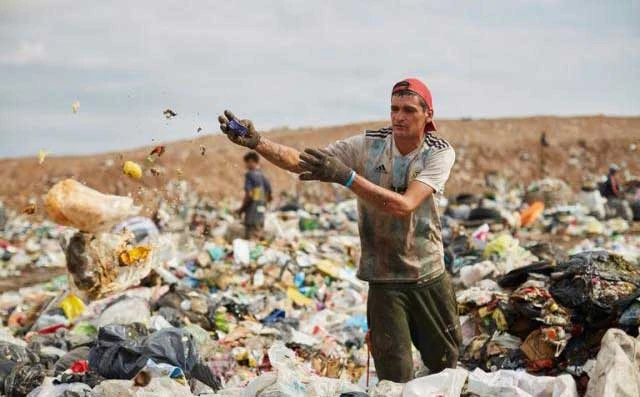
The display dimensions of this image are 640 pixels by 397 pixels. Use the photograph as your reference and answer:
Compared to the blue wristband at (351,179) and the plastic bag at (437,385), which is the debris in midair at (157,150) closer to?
the blue wristband at (351,179)

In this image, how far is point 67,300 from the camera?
626 centimetres

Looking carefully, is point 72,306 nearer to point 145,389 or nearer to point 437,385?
point 145,389

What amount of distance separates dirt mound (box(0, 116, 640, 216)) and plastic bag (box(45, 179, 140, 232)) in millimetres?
16927

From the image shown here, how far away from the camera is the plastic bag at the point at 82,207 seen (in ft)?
15.4

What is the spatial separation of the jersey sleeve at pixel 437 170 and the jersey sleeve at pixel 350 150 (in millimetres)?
322

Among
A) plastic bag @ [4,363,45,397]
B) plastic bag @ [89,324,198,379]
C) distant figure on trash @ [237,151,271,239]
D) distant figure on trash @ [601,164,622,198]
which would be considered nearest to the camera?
plastic bag @ [89,324,198,379]

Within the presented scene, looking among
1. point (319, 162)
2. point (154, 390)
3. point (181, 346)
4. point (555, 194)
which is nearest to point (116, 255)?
point (181, 346)

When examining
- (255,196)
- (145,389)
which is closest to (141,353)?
(145,389)

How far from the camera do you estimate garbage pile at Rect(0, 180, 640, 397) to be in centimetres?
344

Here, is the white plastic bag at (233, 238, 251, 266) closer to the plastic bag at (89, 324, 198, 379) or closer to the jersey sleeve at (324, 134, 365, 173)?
the plastic bag at (89, 324, 198, 379)

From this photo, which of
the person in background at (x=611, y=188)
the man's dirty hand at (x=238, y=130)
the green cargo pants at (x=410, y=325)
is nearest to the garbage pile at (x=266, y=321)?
the green cargo pants at (x=410, y=325)

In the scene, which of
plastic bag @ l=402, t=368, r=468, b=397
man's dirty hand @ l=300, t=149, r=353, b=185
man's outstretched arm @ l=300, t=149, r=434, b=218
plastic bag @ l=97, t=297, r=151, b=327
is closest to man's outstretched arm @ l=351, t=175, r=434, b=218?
man's outstretched arm @ l=300, t=149, r=434, b=218

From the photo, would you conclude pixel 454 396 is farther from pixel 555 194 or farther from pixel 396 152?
pixel 555 194

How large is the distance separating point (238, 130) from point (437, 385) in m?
1.36
